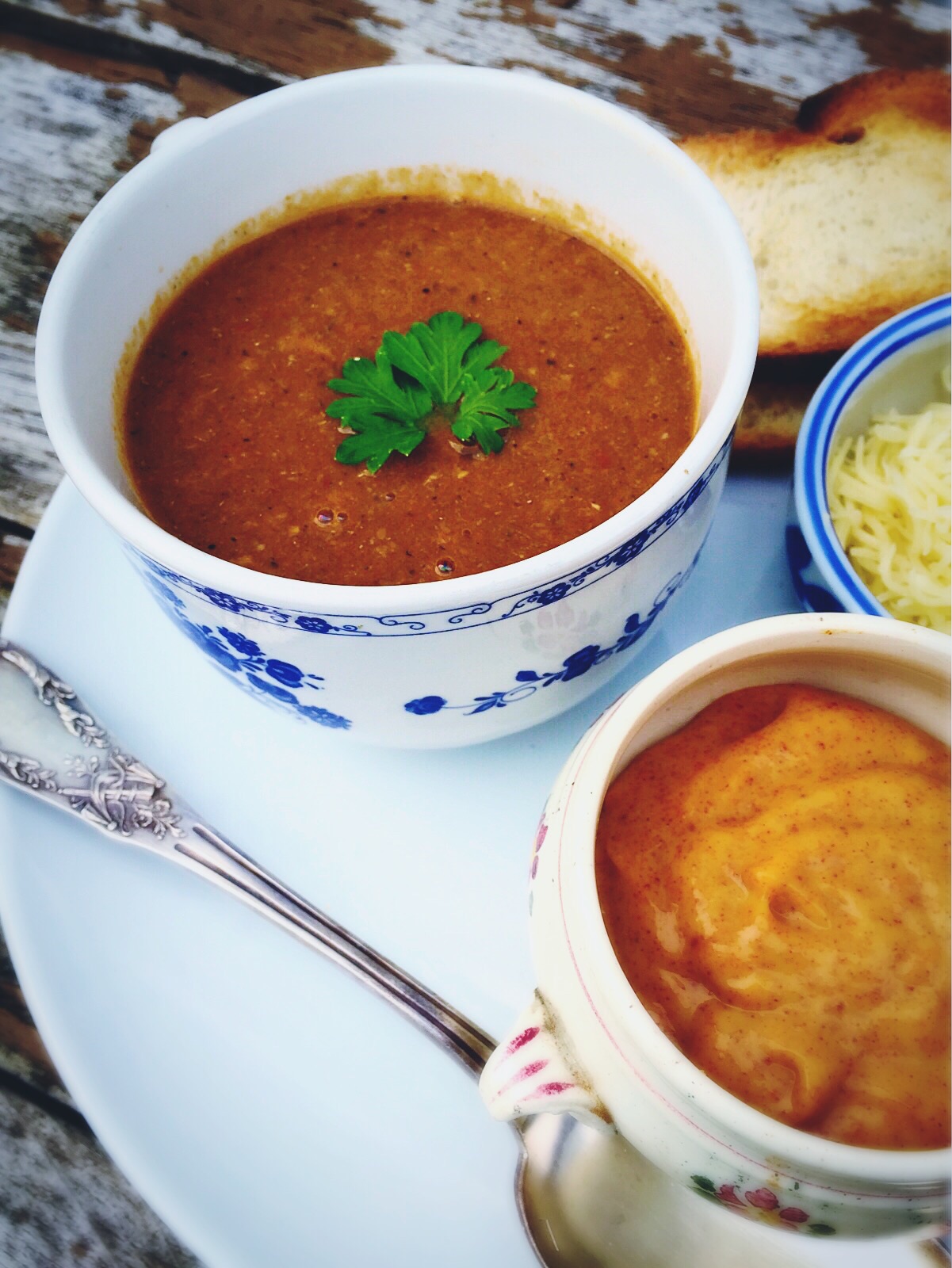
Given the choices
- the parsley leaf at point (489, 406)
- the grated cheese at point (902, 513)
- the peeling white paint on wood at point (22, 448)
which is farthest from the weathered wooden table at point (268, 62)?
the parsley leaf at point (489, 406)

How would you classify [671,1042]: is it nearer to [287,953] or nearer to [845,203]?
[287,953]

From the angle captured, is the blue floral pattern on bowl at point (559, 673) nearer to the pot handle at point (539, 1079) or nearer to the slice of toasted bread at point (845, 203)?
the pot handle at point (539, 1079)

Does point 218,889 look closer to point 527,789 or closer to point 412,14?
point 527,789

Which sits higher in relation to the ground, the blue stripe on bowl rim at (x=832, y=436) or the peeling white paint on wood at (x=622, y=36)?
the peeling white paint on wood at (x=622, y=36)

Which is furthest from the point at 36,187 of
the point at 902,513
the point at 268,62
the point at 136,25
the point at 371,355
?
the point at 902,513

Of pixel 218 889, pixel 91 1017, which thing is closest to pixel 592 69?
pixel 218 889
